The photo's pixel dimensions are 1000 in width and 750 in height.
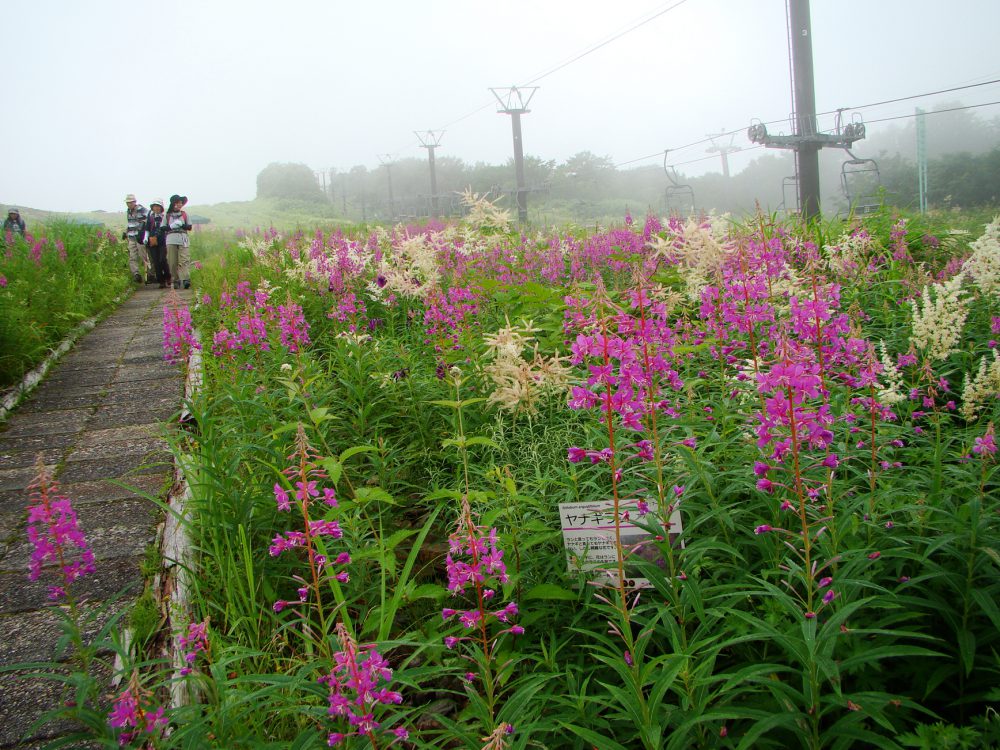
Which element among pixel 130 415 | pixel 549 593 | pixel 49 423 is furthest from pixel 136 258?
pixel 549 593

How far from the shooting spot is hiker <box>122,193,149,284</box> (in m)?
12.5

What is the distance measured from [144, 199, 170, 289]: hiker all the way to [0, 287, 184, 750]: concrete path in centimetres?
544

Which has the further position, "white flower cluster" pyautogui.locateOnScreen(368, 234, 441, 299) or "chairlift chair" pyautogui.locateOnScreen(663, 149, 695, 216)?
"chairlift chair" pyautogui.locateOnScreen(663, 149, 695, 216)

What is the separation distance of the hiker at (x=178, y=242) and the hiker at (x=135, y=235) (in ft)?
3.49

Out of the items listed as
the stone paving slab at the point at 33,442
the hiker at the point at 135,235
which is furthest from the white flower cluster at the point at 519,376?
the hiker at the point at 135,235

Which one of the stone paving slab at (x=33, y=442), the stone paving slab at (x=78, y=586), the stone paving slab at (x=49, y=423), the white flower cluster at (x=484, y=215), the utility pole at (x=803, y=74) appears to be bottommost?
the stone paving slab at (x=78, y=586)

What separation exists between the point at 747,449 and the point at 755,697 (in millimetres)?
937

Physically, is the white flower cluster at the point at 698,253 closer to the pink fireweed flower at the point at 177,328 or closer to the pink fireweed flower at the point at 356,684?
the pink fireweed flower at the point at 356,684

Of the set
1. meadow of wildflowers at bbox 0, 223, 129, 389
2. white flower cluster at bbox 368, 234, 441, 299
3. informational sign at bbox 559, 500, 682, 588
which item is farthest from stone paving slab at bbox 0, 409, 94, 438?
informational sign at bbox 559, 500, 682, 588

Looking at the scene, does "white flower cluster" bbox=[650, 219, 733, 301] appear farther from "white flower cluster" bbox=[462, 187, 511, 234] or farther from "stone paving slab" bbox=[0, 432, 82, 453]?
"stone paving slab" bbox=[0, 432, 82, 453]

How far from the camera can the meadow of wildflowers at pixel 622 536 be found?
1545 mm

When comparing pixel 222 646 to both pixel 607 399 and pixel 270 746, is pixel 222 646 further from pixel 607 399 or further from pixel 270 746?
pixel 607 399

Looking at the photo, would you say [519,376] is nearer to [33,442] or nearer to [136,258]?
[33,442]

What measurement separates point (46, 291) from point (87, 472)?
4.69 metres
